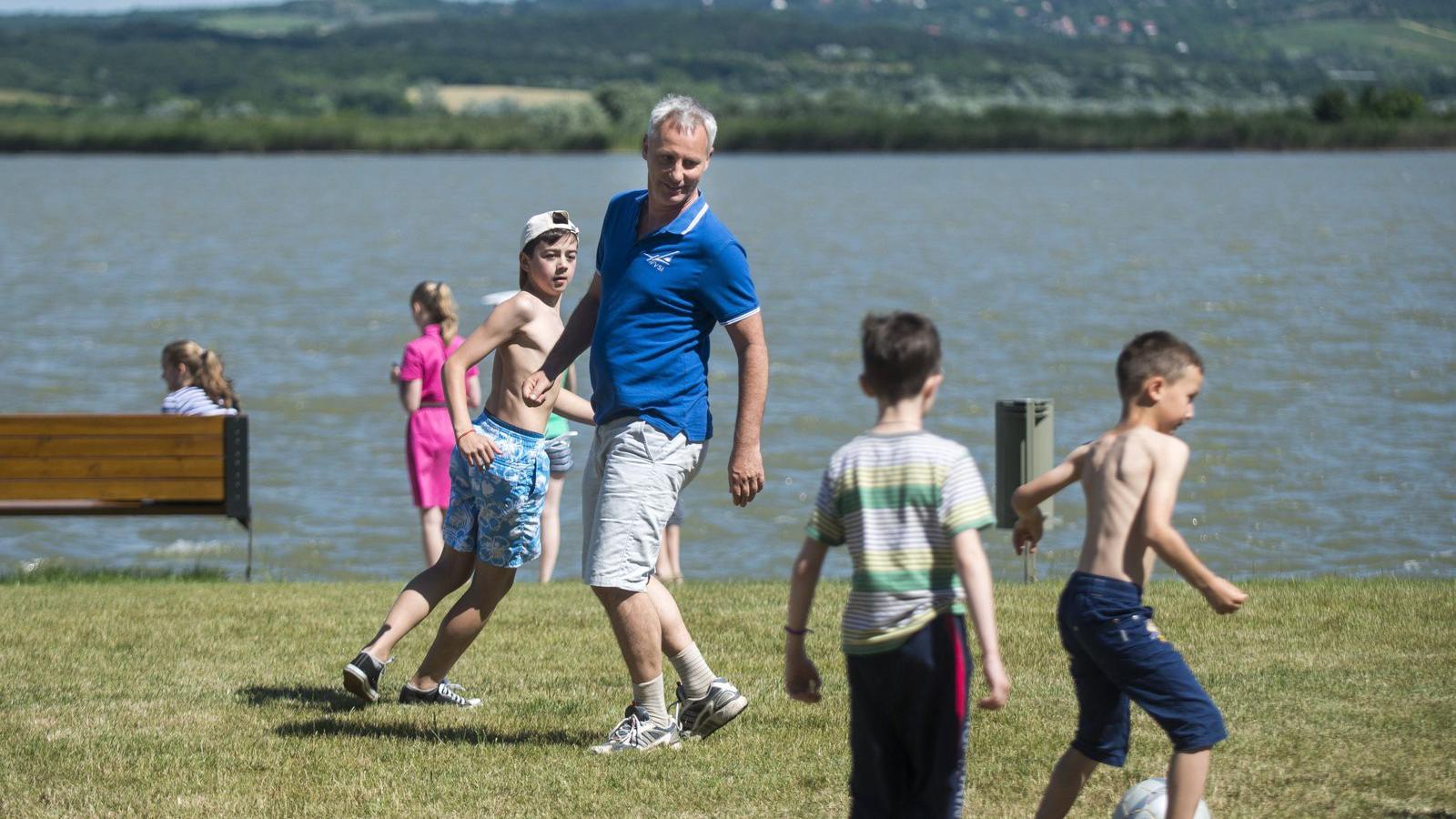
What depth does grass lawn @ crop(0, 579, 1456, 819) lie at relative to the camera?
5695 millimetres

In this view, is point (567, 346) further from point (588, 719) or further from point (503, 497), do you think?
point (588, 719)

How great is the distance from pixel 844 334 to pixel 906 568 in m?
26.0

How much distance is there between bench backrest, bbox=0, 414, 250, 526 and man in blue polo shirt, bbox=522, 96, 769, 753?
5.14 metres

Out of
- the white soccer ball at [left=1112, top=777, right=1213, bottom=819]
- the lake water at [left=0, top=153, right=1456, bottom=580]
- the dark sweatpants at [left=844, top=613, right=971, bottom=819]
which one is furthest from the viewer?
the lake water at [left=0, top=153, right=1456, bottom=580]

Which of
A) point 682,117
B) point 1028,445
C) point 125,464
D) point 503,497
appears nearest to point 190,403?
point 125,464

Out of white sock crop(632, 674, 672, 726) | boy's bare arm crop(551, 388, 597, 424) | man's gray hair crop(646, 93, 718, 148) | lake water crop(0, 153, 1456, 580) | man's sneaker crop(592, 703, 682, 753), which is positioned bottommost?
lake water crop(0, 153, 1456, 580)

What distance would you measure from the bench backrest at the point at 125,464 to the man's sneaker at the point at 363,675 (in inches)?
163

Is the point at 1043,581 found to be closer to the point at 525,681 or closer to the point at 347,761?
the point at 525,681

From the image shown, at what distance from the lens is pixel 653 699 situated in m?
6.25

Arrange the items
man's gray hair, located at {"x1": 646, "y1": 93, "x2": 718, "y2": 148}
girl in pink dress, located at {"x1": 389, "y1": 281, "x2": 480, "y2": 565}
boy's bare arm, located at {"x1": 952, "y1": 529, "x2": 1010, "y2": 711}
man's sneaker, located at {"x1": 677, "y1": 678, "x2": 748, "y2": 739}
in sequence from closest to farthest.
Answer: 1. boy's bare arm, located at {"x1": 952, "y1": 529, "x2": 1010, "y2": 711}
2. man's gray hair, located at {"x1": 646, "y1": 93, "x2": 718, "y2": 148}
3. man's sneaker, located at {"x1": 677, "y1": 678, "x2": 748, "y2": 739}
4. girl in pink dress, located at {"x1": 389, "y1": 281, "x2": 480, "y2": 565}

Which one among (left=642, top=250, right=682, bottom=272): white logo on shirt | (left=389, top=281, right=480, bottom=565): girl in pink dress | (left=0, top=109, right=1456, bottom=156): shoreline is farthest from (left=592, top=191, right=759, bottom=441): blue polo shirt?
(left=0, top=109, right=1456, bottom=156): shoreline

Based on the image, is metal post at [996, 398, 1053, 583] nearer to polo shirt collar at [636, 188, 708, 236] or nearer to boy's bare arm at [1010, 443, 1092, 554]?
polo shirt collar at [636, 188, 708, 236]

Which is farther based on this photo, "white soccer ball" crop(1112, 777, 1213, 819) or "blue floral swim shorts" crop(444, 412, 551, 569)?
"blue floral swim shorts" crop(444, 412, 551, 569)

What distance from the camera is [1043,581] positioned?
33.2 feet
